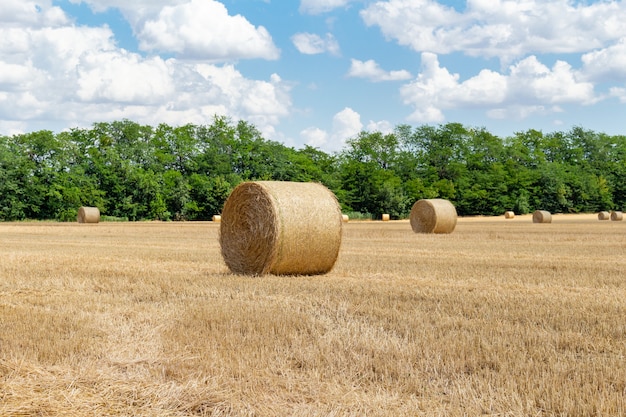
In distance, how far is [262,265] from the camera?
42.9 feet

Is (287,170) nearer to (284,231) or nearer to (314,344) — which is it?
(284,231)

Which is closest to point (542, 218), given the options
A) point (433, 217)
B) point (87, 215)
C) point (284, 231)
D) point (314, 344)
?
point (433, 217)

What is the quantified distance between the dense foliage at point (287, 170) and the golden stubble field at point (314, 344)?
162ft

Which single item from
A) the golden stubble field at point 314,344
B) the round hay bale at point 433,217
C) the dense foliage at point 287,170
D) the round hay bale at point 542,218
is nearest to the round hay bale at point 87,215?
the dense foliage at point 287,170

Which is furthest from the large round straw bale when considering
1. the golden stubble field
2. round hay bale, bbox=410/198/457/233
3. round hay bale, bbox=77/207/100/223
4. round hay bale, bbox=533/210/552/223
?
round hay bale, bbox=533/210/552/223

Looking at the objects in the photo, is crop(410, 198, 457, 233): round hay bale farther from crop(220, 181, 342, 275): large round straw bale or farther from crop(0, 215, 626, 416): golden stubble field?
crop(0, 215, 626, 416): golden stubble field

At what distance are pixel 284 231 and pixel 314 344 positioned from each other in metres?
5.87

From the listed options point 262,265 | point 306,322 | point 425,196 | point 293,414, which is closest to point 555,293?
point 306,322

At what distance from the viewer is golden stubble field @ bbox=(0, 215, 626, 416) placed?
17.9 ft

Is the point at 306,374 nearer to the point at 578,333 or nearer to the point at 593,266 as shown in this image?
the point at 578,333

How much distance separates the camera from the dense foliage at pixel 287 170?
60281 mm

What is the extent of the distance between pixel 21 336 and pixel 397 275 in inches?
272

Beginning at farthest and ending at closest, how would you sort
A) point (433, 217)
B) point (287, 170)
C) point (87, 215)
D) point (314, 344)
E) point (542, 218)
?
point (287, 170) < point (542, 218) < point (87, 215) < point (433, 217) < point (314, 344)

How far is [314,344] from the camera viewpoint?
7.13 metres
